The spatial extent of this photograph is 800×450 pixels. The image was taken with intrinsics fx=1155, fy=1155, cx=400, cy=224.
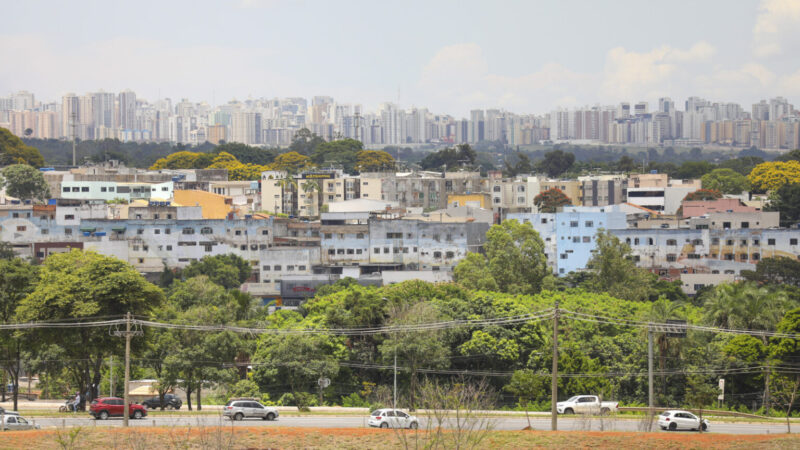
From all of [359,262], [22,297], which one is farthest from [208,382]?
[359,262]

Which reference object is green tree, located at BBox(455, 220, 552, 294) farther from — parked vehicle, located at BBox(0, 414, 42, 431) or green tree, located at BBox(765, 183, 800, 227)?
parked vehicle, located at BBox(0, 414, 42, 431)

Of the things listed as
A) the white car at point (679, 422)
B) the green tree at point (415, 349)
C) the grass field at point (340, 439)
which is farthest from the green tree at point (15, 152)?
the white car at point (679, 422)

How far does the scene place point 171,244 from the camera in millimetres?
58188

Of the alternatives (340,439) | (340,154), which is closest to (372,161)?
(340,154)

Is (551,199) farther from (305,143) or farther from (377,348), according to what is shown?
(305,143)

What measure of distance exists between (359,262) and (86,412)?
30.8 metres

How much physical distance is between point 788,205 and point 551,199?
1542 cm

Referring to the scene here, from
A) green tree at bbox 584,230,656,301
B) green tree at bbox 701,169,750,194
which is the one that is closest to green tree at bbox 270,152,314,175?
green tree at bbox 701,169,750,194

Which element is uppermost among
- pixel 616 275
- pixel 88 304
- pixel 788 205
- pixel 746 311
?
pixel 788 205

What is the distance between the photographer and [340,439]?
20.1m

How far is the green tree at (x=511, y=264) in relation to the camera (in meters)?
47.6

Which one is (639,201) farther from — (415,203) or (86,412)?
(86,412)

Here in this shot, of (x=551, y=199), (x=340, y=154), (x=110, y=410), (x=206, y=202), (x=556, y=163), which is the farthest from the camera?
(x=340, y=154)

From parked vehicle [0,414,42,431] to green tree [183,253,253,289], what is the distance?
96.3 ft
